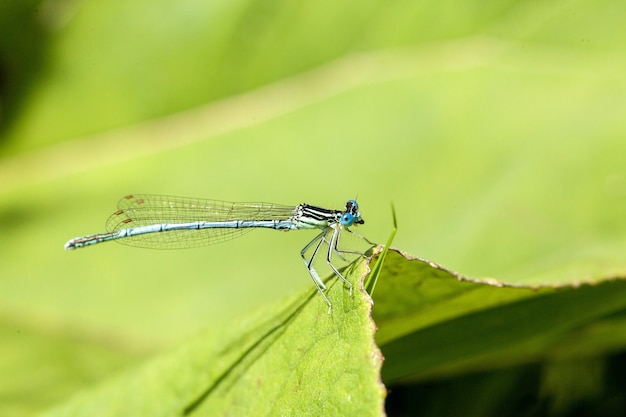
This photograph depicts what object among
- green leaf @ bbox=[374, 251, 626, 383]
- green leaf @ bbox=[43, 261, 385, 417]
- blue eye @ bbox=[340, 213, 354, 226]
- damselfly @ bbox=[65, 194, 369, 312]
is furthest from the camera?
damselfly @ bbox=[65, 194, 369, 312]

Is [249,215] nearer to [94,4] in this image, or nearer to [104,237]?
[104,237]

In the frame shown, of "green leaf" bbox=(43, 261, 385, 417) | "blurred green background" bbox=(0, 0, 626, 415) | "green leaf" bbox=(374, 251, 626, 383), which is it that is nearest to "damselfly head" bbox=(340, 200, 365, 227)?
"blurred green background" bbox=(0, 0, 626, 415)

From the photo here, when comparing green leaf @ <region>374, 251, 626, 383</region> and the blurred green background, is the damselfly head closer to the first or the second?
the blurred green background

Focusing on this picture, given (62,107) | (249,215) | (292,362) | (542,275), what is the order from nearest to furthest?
(292,362)
(542,275)
(249,215)
(62,107)

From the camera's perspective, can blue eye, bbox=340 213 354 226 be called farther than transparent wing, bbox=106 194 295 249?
No

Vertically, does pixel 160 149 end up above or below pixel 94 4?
below

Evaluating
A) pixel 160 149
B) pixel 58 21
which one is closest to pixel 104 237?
pixel 160 149

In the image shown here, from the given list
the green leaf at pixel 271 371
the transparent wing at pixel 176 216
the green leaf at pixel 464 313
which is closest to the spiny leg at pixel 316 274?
the green leaf at pixel 271 371
